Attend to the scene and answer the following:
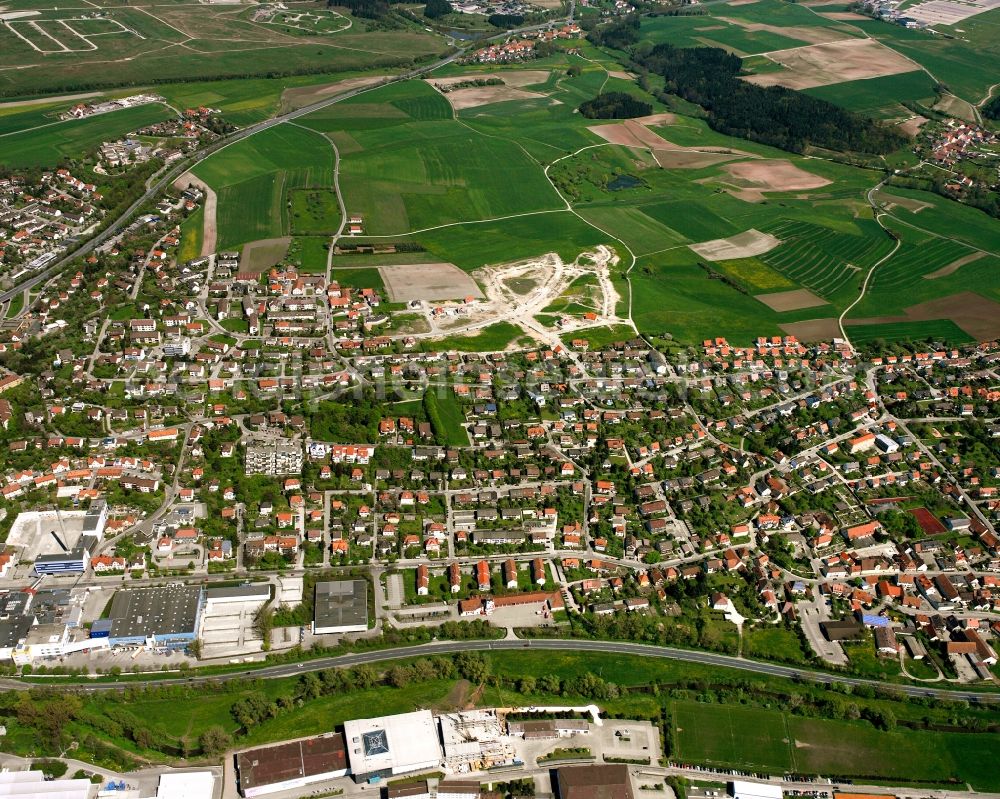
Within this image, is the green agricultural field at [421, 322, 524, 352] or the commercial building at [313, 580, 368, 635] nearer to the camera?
the commercial building at [313, 580, 368, 635]

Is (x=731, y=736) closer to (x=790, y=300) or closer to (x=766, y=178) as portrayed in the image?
(x=790, y=300)

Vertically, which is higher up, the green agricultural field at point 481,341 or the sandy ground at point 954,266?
the green agricultural field at point 481,341

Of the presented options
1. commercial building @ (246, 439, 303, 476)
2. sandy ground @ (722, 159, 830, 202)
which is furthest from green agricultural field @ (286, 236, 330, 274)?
sandy ground @ (722, 159, 830, 202)

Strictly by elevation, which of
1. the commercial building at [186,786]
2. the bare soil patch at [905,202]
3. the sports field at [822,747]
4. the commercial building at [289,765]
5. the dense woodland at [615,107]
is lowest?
the sports field at [822,747]

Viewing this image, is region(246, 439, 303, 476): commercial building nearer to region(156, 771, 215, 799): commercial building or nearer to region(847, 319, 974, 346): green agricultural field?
region(156, 771, 215, 799): commercial building

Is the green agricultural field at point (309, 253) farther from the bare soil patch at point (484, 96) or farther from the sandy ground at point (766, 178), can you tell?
the sandy ground at point (766, 178)

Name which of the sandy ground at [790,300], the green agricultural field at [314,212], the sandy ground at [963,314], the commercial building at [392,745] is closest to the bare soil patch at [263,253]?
the green agricultural field at [314,212]

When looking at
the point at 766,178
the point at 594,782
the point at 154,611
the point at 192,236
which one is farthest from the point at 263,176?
the point at 594,782
